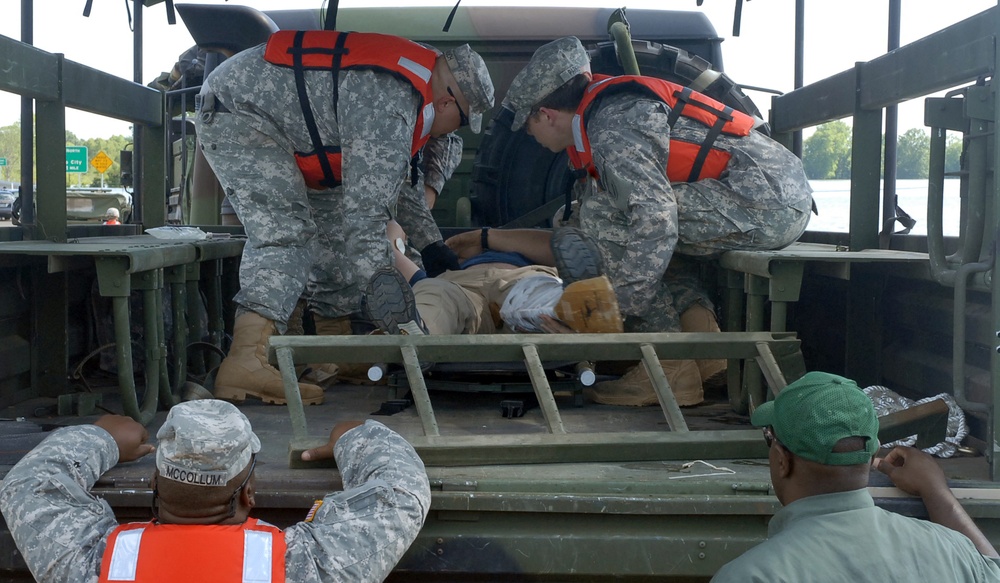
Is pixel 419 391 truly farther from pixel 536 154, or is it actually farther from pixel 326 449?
pixel 536 154

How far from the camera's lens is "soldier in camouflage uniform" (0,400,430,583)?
61.2 inches

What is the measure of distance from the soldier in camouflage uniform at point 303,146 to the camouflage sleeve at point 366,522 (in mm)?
1125

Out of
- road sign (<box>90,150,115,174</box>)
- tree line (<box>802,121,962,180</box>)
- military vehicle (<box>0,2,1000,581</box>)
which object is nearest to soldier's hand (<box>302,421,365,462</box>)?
military vehicle (<box>0,2,1000,581</box>)

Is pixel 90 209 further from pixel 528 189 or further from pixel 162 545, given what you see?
pixel 162 545

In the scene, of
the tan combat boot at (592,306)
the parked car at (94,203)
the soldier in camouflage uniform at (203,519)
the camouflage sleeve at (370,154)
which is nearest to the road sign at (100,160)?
the parked car at (94,203)

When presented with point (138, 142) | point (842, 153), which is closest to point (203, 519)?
point (138, 142)

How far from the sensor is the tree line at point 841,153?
3.73 m

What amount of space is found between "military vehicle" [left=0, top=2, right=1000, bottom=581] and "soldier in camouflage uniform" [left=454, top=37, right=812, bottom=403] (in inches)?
7.7

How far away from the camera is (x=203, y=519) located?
161 cm

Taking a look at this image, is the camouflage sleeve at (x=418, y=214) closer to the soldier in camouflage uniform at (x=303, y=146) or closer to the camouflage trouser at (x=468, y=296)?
the camouflage trouser at (x=468, y=296)

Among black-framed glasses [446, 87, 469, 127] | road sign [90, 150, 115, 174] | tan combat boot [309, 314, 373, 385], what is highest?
road sign [90, 150, 115, 174]

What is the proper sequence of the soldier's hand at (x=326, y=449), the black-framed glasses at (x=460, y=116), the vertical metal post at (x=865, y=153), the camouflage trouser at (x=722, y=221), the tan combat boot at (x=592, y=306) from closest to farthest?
the soldier's hand at (x=326, y=449)
the tan combat boot at (x=592, y=306)
the vertical metal post at (x=865, y=153)
the camouflage trouser at (x=722, y=221)
the black-framed glasses at (x=460, y=116)

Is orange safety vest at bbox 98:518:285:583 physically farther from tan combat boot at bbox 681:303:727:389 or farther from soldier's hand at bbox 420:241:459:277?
soldier's hand at bbox 420:241:459:277

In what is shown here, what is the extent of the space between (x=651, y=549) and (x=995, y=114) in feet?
3.64
